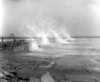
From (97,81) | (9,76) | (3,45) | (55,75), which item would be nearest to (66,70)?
(55,75)

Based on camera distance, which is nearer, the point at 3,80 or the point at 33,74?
the point at 3,80

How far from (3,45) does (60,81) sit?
3161 centimetres

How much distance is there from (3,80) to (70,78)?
4151mm

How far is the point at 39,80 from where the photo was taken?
34.3 ft

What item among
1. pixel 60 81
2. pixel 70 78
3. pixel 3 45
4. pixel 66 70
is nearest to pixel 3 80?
pixel 60 81

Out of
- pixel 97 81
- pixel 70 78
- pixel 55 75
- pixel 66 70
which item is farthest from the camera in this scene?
pixel 66 70

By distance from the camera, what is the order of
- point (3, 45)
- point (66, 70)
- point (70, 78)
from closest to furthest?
point (70, 78)
point (66, 70)
point (3, 45)

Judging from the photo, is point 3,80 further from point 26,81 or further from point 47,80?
point 47,80

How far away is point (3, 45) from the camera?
39.8 meters

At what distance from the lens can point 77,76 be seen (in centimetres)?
1160

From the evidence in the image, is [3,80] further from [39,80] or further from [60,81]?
[60,81]

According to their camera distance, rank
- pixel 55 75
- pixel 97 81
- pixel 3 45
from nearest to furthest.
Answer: pixel 97 81, pixel 55 75, pixel 3 45

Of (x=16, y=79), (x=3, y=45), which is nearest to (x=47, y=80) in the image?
(x=16, y=79)

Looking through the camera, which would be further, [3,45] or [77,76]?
[3,45]
